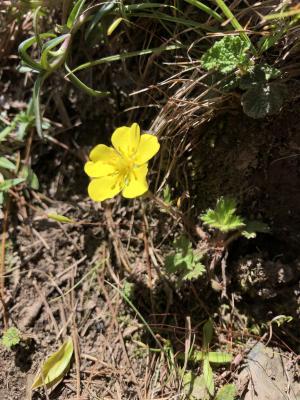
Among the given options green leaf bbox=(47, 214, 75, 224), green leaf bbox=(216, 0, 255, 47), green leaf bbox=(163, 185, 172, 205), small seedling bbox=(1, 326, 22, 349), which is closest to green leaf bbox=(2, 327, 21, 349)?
small seedling bbox=(1, 326, 22, 349)

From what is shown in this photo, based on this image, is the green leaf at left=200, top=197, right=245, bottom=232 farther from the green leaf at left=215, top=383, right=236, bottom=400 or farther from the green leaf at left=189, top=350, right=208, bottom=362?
the green leaf at left=215, top=383, right=236, bottom=400

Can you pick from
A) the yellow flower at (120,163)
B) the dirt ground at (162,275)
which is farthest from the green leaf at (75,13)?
the yellow flower at (120,163)

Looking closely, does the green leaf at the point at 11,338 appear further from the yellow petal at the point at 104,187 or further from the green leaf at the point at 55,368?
the yellow petal at the point at 104,187

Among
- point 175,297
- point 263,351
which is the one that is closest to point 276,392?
point 263,351

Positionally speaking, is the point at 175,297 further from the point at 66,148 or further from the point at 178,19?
the point at 178,19

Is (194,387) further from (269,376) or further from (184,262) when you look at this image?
(184,262)

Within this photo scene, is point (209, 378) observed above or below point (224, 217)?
below

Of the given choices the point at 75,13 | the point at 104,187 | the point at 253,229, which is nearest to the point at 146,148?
the point at 104,187
